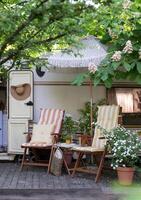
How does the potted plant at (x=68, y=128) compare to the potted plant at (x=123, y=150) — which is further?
the potted plant at (x=68, y=128)

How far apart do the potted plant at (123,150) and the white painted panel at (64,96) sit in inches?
80.4

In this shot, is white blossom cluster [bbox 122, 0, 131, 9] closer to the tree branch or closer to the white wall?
the tree branch

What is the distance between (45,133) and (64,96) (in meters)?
1.22

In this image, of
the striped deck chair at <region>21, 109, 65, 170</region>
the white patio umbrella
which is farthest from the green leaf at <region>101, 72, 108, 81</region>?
the striped deck chair at <region>21, 109, 65, 170</region>

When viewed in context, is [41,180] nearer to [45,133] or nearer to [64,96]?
[45,133]

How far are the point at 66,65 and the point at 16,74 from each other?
4.52 feet

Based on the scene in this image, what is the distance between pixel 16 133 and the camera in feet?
25.3

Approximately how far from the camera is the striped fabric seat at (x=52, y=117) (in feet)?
23.1

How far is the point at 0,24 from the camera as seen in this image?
3.06 metres

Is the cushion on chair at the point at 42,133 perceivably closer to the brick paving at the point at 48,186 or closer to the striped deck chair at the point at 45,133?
the striped deck chair at the point at 45,133

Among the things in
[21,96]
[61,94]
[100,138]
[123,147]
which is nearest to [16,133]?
[21,96]

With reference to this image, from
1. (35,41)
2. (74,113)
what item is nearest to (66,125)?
(74,113)

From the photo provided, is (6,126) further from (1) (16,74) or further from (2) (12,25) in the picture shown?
(2) (12,25)

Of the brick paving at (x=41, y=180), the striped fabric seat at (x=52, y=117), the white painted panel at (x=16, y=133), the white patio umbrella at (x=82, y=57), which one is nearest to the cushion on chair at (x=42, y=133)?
the striped fabric seat at (x=52, y=117)
